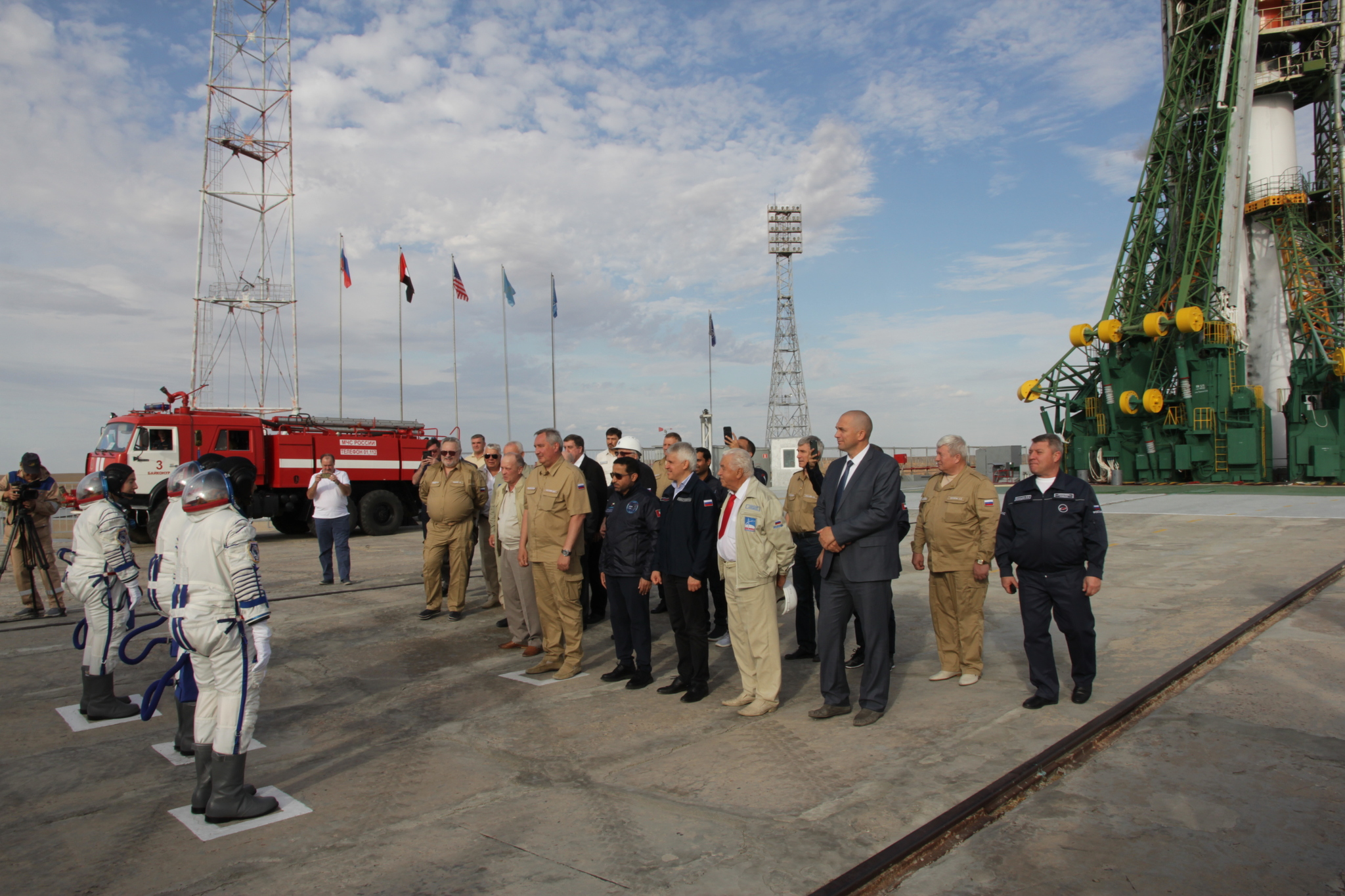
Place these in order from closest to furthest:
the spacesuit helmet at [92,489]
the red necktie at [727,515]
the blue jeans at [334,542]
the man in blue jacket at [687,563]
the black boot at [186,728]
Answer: the black boot at [186,728], the spacesuit helmet at [92,489], the red necktie at [727,515], the man in blue jacket at [687,563], the blue jeans at [334,542]

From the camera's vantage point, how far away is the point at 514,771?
4.04m

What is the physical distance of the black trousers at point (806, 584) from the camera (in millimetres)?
6359

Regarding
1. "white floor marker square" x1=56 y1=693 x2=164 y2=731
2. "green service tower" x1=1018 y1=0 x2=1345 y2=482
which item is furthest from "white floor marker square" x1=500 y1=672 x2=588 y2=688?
"green service tower" x1=1018 y1=0 x2=1345 y2=482

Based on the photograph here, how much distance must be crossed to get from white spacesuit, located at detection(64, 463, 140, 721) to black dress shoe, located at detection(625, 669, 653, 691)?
3255 mm

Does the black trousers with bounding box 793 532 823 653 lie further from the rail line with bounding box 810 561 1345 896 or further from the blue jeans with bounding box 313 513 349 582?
the blue jeans with bounding box 313 513 349 582

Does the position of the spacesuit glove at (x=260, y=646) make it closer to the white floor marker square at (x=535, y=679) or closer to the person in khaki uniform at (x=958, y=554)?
the white floor marker square at (x=535, y=679)

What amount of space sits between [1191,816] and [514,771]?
10.3 ft

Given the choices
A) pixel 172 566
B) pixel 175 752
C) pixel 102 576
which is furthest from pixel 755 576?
pixel 102 576

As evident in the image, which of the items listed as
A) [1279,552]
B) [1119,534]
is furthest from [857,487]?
[1119,534]

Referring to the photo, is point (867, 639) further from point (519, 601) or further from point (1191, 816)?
point (519, 601)

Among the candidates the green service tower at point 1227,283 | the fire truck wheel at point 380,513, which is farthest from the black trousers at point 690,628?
the green service tower at point 1227,283

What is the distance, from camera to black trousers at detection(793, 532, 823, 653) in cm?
636

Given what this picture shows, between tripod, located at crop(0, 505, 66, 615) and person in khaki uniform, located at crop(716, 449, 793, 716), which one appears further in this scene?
tripod, located at crop(0, 505, 66, 615)

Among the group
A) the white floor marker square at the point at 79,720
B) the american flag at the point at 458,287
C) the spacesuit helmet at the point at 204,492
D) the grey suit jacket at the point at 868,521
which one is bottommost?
the white floor marker square at the point at 79,720
